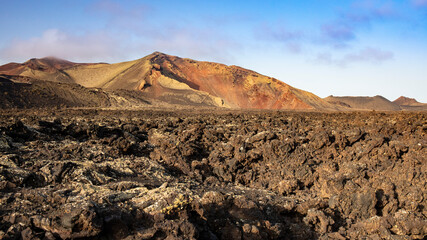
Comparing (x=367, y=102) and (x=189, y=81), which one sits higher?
(x=189, y=81)

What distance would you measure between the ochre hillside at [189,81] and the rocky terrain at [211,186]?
120 ft

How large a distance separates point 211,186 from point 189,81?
51801mm

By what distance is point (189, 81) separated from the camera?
189 feet

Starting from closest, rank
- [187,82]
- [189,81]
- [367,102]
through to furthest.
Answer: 1. [187,82]
2. [189,81]
3. [367,102]

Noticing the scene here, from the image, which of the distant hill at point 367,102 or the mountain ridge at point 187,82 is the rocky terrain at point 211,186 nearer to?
the mountain ridge at point 187,82

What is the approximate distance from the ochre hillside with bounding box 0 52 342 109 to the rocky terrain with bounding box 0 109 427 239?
120 feet

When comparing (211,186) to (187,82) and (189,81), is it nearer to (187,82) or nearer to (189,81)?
(187,82)

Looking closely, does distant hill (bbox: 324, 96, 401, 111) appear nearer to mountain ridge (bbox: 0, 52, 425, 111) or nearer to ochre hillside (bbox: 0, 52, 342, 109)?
A: mountain ridge (bbox: 0, 52, 425, 111)

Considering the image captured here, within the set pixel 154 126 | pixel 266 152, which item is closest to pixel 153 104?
pixel 154 126

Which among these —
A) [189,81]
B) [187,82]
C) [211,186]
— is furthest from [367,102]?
[211,186]

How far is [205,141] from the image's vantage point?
408 inches

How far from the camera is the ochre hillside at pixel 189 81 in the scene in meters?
48.0

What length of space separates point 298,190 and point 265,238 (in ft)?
9.09

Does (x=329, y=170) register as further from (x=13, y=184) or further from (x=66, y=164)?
(x=13, y=184)
